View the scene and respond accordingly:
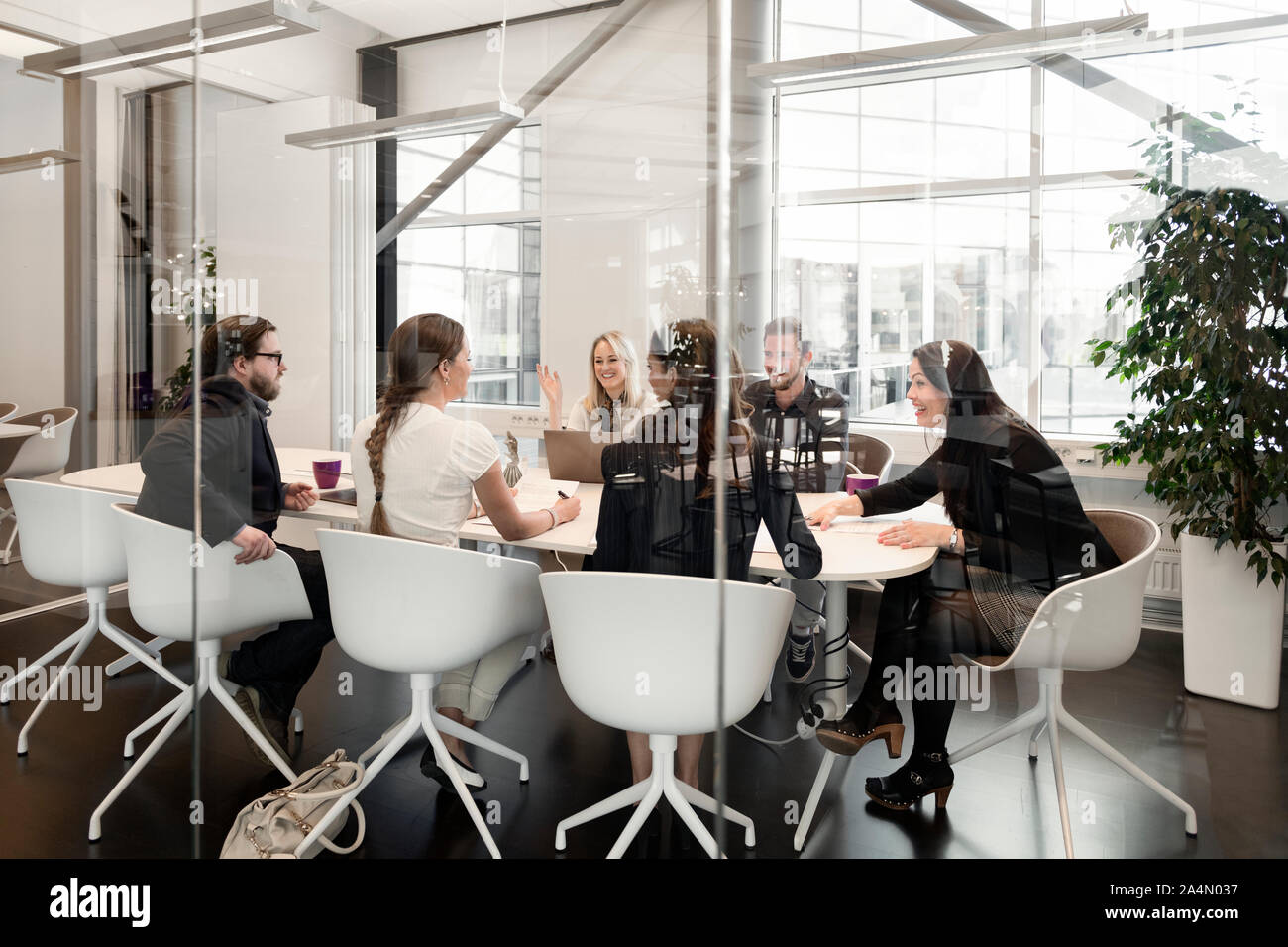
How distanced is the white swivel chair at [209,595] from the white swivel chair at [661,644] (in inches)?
36.0

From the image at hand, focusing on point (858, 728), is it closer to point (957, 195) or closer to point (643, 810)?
point (643, 810)

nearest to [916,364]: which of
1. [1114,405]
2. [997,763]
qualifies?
[1114,405]

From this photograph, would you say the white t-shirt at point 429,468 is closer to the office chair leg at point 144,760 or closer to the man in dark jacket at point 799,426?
the man in dark jacket at point 799,426

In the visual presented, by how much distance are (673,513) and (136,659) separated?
1857mm

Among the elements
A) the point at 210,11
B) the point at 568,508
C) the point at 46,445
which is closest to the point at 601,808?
the point at 568,508

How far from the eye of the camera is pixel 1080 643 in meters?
2.62

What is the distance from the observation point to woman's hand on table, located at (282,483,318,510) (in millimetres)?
2760

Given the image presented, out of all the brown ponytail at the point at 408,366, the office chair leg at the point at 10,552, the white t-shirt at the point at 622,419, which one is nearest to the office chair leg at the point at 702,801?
the white t-shirt at the point at 622,419

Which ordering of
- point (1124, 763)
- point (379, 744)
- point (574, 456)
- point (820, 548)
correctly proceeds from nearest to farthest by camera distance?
point (574, 456)
point (820, 548)
point (1124, 763)
point (379, 744)

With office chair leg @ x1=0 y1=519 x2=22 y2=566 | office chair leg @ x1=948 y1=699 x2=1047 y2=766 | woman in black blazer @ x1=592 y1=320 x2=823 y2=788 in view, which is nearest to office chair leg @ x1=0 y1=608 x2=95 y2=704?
office chair leg @ x1=0 y1=519 x2=22 y2=566

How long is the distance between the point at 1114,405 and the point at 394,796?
2.24 m

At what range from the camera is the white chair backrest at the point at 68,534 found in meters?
3.16

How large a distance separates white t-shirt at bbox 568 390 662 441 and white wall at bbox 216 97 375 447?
2.33ft

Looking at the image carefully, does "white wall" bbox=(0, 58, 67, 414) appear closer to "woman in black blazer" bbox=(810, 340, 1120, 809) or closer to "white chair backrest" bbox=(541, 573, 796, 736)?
"white chair backrest" bbox=(541, 573, 796, 736)
